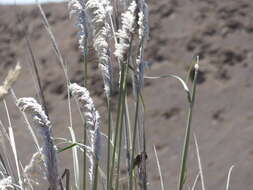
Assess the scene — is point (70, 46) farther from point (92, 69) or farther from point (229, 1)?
point (229, 1)

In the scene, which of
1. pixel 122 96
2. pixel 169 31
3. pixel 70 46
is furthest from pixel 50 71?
pixel 122 96

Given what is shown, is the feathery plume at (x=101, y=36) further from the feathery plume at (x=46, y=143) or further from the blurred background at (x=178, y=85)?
the blurred background at (x=178, y=85)

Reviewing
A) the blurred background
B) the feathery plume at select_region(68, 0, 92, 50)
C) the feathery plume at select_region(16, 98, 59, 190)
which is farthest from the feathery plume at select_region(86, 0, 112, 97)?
the blurred background

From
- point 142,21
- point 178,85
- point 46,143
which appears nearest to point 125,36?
point 142,21

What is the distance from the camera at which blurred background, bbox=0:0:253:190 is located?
9.20 ft

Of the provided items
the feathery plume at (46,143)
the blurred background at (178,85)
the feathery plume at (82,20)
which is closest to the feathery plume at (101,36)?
the feathery plume at (82,20)

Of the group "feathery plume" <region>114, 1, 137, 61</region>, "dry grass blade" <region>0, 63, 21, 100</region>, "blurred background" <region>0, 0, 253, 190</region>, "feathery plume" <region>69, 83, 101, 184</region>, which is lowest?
"blurred background" <region>0, 0, 253, 190</region>

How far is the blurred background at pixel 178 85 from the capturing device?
2.80m

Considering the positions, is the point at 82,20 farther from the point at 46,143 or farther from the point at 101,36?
the point at 46,143

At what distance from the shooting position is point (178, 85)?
3152mm

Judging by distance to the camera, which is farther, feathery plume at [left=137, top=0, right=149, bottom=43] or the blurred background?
the blurred background

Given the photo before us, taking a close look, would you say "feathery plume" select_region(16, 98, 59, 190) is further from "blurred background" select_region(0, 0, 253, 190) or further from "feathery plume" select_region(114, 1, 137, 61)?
"blurred background" select_region(0, 0, 253, 190)

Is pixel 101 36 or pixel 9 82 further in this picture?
pixel 101 36

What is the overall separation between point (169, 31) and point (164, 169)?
88 cm
